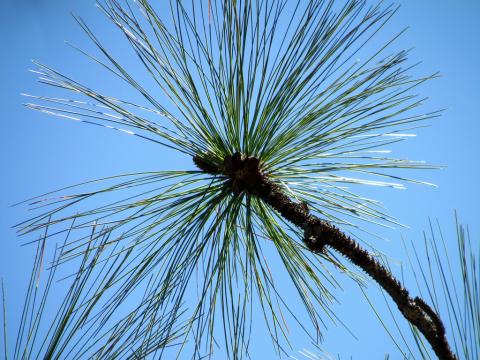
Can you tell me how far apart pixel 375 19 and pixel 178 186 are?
723 mm

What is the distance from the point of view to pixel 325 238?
1.00m

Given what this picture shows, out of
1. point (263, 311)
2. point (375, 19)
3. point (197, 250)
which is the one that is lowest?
point (263, 311)

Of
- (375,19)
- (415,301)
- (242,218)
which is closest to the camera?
(415,301)

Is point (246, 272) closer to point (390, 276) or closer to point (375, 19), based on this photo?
point (390, 276)

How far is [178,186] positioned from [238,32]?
18.9 inches

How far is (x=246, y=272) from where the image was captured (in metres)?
1.34

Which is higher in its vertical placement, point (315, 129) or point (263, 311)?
point (315, 129)

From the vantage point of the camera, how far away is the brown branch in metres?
0.83

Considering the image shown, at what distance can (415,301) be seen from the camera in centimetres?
85

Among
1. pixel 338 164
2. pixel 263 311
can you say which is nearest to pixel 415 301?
pixel 338 164

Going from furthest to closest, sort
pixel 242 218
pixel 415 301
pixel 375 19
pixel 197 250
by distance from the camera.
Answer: pixel 242 218 < pixel 197 250 < pixel 375 19 < pixel 415 301

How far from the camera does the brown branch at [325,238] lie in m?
0.83

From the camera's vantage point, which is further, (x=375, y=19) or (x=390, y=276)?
(x=375, y=19)

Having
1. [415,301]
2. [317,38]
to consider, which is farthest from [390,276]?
[317,38]
